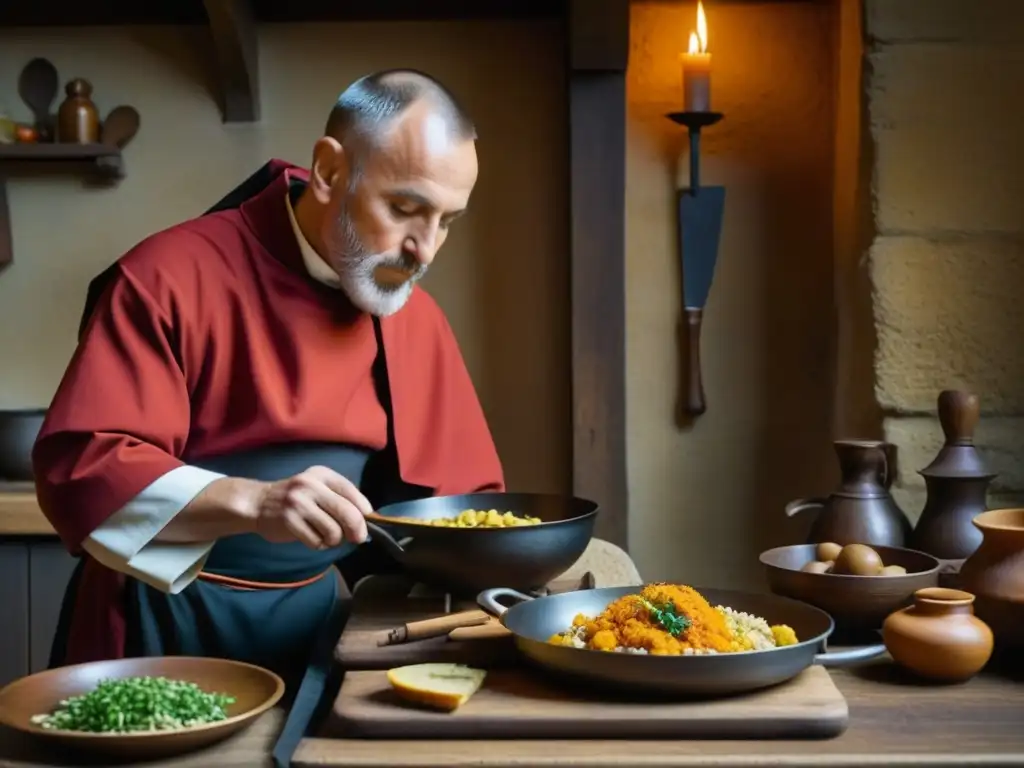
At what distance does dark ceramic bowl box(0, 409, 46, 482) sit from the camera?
2.99 meters

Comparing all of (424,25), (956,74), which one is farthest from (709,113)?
(424,25)

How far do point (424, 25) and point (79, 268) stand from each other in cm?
112

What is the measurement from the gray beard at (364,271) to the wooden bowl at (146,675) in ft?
2.23

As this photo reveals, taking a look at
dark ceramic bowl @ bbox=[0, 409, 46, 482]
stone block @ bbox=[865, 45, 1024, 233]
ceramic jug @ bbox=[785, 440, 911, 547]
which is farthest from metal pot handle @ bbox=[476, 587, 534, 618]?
dark ceramic bowl @ bbox=[0, 409, 46, 482]

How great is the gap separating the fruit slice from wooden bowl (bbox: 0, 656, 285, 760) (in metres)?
0.13

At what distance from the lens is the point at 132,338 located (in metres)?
1.73

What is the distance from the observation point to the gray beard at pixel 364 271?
1.83 m

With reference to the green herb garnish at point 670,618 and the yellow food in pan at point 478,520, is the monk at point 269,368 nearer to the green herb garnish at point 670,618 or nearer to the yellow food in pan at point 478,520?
the yellow food in pan at point 478,520

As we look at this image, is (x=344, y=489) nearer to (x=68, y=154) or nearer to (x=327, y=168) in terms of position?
(x=327, y=168)

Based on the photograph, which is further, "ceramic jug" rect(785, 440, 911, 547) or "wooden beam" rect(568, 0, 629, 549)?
"wooden beam" rect(568, 0, 629, 549)

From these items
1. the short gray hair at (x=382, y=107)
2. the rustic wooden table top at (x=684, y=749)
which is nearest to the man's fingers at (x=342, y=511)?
the rustic wooden table top at (x=684, y=749)

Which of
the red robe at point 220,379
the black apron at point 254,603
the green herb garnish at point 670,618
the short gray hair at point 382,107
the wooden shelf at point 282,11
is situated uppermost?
the wooden shelf at point 282,11

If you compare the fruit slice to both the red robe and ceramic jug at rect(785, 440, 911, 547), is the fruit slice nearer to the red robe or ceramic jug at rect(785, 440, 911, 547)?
the red robe

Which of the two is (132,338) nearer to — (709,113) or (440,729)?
(440,729)
